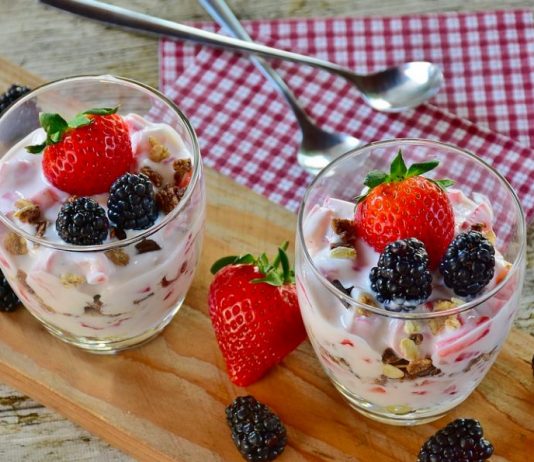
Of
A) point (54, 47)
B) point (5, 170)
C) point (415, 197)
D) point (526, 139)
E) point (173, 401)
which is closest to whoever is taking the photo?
point (415, 197)

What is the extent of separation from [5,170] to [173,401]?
50 cm

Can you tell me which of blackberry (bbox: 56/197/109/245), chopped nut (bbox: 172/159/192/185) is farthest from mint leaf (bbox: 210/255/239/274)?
blackberry (bbox: 56/197/109/245)

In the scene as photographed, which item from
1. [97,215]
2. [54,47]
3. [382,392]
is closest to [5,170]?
[97,215]

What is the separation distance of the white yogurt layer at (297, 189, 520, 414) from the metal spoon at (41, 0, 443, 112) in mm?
674

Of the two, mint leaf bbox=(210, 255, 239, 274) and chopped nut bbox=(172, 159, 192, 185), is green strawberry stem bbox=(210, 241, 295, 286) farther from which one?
chopped nut bbox=(172, 159, 192, 185)

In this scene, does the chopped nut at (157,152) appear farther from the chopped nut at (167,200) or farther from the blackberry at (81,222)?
the blackberry at (81,222)

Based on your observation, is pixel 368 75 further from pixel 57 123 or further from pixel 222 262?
pixel 57 123

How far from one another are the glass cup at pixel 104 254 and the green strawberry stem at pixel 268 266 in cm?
7

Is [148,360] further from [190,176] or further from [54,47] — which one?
[54,47]

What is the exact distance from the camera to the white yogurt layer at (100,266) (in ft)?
4.91

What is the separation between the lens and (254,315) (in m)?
1.62

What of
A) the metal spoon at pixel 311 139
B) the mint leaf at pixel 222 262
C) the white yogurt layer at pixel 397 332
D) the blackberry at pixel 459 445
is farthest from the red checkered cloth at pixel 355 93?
the blackberry at pixel 459 445

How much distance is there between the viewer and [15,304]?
1804 mm

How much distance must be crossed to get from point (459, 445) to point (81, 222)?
0.70 meters
